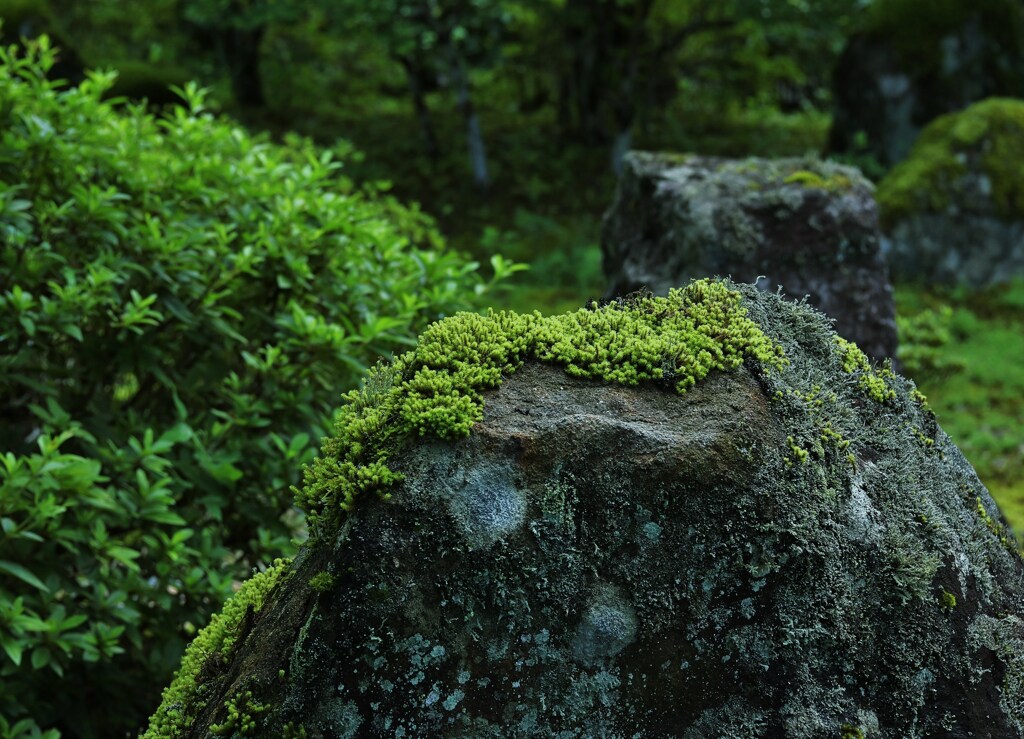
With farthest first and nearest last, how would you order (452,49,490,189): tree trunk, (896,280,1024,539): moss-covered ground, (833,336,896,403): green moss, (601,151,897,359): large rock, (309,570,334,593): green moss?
(452,49,490,189): tree trunk < (896,280,1024,539): moss-covered ground < (601,151,897,359): large rock < (833,336,896,403): green moss < (309,570,334,593): green moss

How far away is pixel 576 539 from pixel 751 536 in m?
0.39

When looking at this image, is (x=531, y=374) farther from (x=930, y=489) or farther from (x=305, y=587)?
(x=930, y=489)

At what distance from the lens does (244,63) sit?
57.9 ft

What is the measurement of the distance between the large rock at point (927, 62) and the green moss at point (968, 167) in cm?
166

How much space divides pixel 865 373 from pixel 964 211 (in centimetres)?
918

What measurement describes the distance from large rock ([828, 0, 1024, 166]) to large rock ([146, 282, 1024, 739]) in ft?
38.5

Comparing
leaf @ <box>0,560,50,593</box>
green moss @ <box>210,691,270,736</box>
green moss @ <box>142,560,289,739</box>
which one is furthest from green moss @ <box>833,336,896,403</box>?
leaf @ <box>0,560,50,593</box>

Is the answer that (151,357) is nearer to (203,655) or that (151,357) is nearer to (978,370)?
(203,655)

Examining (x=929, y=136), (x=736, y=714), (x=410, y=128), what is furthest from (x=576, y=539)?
(x=410, y=128)

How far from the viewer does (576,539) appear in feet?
6.76

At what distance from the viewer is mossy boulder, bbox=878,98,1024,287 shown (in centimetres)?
1060

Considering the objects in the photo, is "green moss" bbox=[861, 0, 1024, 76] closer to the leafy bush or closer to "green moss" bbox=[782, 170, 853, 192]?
"green moss" bbox=[782, 170, 853, 192]

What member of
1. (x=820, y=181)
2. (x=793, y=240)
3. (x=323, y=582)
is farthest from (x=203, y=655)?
(x=820, y=181)

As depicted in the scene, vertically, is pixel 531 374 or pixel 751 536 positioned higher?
pixel 531 374
